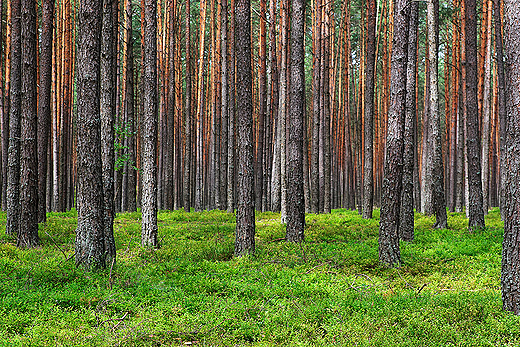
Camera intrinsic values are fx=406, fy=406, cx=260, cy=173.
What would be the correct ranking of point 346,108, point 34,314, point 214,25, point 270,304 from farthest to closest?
point 346,108, point 214,25, point 270,304, point 34,314

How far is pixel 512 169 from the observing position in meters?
4.95

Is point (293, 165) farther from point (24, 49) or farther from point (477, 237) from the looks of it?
point (24, 49)

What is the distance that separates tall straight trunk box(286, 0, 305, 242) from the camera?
9.62 meters

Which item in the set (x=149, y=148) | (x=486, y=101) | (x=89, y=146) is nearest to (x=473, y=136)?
(x=486, y=101)

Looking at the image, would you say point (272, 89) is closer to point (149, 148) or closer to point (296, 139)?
point (296, 139)

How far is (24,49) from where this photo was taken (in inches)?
352

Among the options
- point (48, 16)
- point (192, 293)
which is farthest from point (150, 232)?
point (48, 16)

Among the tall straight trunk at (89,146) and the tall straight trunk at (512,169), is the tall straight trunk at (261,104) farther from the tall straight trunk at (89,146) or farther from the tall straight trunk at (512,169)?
the tall straight trunk at (512,169)

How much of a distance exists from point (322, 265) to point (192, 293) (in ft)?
8.40

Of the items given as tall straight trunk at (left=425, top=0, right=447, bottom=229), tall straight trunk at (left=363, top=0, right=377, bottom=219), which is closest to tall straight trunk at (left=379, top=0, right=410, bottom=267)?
tall straight trunk at (left=425, top=0, right=447, bottom=229)

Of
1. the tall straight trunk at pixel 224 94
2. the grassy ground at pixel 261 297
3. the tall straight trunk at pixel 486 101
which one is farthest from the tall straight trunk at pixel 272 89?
the grassy ground at pixel 261 297

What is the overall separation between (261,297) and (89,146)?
391 centimetres

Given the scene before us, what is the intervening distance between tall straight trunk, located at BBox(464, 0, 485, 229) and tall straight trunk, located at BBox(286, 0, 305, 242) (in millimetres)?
4996

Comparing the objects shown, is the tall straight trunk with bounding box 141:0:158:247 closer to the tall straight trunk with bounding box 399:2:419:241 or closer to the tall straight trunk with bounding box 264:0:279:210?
the tall straight trunk with bounding box 399:2:419:241
